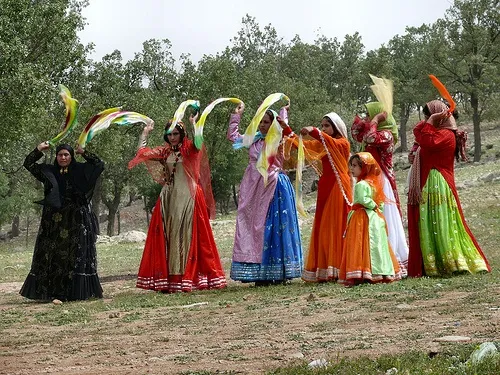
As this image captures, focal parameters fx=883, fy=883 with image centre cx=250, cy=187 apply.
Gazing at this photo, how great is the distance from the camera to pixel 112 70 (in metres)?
42.1

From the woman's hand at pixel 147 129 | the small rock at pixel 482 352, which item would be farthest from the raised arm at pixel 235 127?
the small rock at pixel 482 352

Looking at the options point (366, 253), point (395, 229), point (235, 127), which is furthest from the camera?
point (235, 127)

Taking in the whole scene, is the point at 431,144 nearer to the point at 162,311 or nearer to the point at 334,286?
the point at 334,286

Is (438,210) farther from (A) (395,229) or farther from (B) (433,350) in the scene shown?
(B) (433,350)

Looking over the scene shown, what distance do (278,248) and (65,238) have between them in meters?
2.62

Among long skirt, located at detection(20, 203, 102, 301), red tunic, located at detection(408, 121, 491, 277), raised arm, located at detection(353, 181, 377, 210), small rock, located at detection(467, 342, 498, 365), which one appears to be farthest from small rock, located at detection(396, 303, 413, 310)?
long skirt, located at detection(20, 203, 102, 301)

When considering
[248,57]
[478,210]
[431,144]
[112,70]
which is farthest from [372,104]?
[248,57]

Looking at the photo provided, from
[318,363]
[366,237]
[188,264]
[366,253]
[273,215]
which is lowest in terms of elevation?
[318,363]

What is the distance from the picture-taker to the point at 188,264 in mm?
10984

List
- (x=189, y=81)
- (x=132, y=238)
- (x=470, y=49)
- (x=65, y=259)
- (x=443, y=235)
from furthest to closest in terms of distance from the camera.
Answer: (x=470, y=49) → (x=189, y=81) → (x=132, y=238) → (x=65, y=259) → (x=443, y=235)

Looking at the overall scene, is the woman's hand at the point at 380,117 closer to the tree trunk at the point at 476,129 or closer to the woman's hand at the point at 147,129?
the woman's hand at the point at 147,129

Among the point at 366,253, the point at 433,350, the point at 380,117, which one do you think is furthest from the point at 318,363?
the point at 380,117

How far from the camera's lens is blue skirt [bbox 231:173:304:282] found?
1089cm

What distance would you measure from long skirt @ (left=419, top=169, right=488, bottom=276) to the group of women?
0.01 metres
